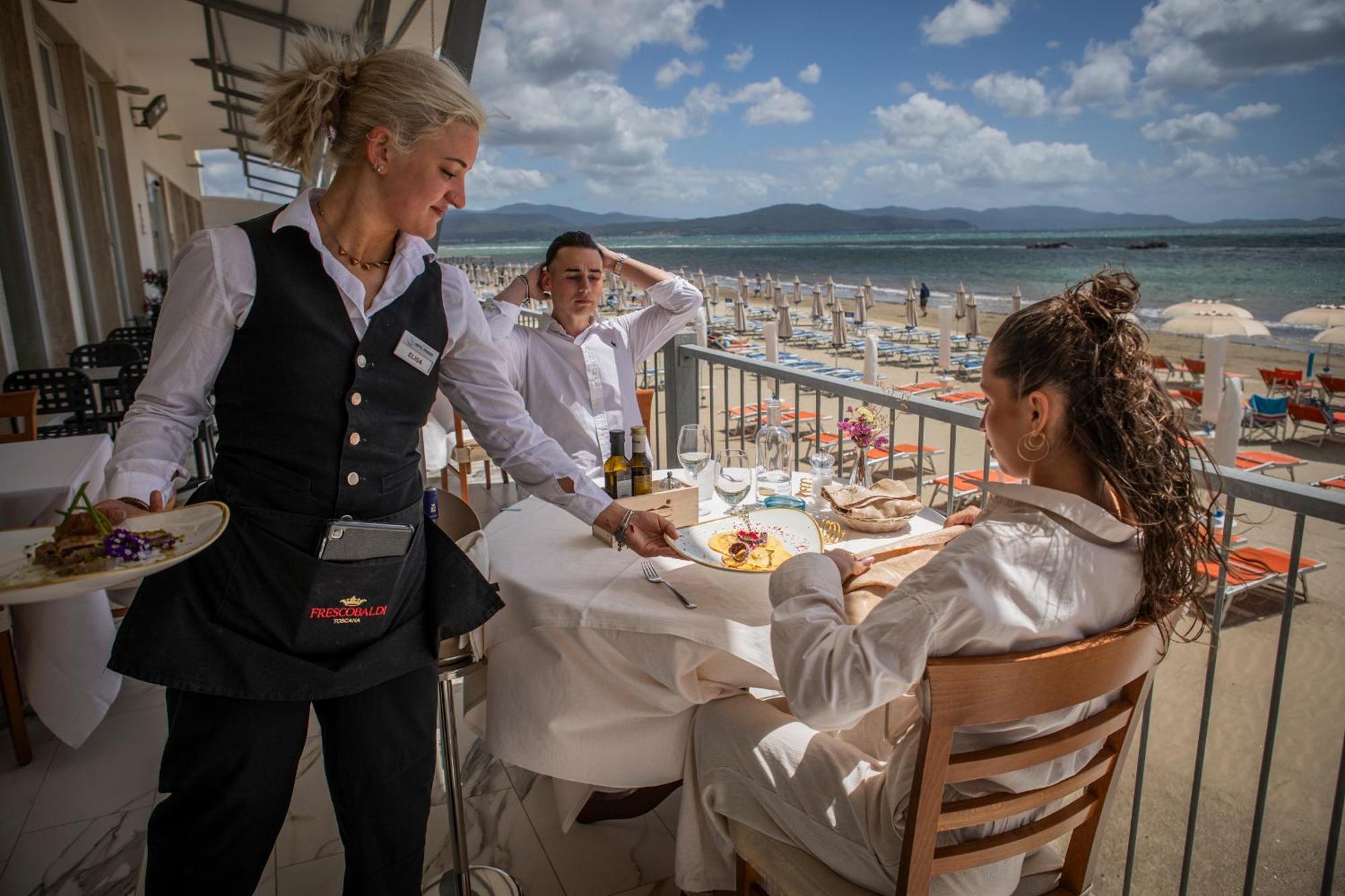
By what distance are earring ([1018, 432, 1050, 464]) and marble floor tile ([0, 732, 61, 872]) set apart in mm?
2758

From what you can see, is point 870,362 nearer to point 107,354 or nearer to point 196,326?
point 196,326

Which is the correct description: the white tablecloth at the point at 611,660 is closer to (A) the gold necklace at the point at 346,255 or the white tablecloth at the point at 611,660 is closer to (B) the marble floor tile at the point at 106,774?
(A) the gold necklace at the point at 346,255

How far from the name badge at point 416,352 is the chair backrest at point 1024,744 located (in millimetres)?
989

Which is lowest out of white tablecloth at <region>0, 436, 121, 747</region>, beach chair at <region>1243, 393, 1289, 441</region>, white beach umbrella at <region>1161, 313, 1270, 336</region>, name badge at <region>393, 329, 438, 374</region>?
beach chair at <region>1243, 393, 1289, 441</region>

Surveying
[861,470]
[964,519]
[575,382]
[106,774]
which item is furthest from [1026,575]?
[106,774]

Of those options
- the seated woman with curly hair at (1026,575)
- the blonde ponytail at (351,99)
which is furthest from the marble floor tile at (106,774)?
the seated woman with curly hair at (1026,575)

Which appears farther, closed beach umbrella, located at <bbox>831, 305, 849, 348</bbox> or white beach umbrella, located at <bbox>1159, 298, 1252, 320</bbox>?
closed beach umbrella, located at <bbox>831, 305, 849, 348</bbox>

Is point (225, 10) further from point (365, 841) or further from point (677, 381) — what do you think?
point (365, 841)

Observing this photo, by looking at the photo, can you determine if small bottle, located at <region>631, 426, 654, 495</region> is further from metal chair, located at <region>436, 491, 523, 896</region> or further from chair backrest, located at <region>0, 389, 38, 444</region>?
chair backrest, located at <region>0, 389, 38, 444</region>

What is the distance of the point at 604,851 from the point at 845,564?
1294 millimetres

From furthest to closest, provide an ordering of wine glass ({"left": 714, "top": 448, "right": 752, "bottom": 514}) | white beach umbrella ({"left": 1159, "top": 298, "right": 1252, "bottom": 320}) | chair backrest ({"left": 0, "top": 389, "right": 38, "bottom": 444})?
white beach umbrella ({"left": 1159, "top": 298, "right": 1252, "bottom": 320}) < chair backrest ({"left": 0, "top": 389, "right": 38, "bottom": 444}) < wine glass ({"left": 714, "top": 448, "right": 752, "bottom": 514})

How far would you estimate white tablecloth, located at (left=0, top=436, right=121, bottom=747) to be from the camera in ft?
8.09

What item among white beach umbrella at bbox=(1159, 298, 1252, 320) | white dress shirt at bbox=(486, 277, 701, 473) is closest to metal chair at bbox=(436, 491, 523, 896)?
white dress shirt at bbox=(486, 277, 701, 473)

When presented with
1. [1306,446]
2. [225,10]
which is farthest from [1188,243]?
[225,10]
